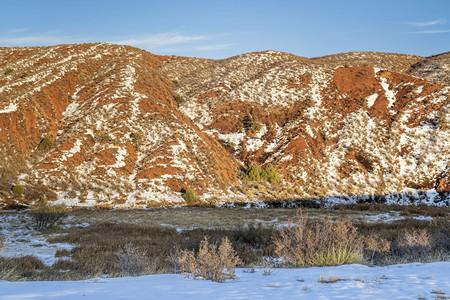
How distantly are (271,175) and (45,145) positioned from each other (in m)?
22.3

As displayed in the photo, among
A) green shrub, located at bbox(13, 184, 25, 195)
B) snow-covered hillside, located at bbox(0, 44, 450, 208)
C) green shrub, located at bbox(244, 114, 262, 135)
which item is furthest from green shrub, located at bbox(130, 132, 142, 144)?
green shrub, located at bbox(244, 114, 262, 135)

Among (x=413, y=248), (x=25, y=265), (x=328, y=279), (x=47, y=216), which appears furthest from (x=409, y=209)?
(x=25, y=265)

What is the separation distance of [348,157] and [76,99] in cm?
3283

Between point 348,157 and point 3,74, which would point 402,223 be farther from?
point 3,74

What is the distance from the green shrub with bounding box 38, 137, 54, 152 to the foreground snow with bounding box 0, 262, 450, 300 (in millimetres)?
29553

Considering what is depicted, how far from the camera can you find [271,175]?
109ft

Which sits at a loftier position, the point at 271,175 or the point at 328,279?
the point at 328,279

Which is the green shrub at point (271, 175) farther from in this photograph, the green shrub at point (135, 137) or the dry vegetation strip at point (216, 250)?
the dry vegetation strip at point (216, 250)

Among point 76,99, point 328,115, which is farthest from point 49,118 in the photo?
point 328,115

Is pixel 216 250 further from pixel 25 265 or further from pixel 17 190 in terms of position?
pixel 17 190

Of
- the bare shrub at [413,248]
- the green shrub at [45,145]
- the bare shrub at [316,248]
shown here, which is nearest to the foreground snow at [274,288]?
the bare shrub at [316,248]

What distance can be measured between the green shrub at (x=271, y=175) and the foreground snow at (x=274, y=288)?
1039 inches

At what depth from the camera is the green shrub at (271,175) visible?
33062 millimetres

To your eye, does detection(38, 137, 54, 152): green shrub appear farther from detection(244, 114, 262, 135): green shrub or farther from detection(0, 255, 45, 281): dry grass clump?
detection(0, 255, 45, 281): dry grass clump
